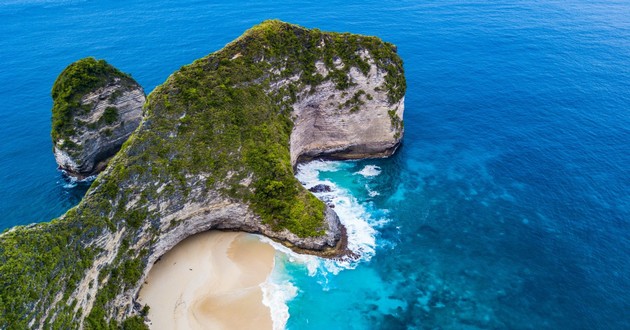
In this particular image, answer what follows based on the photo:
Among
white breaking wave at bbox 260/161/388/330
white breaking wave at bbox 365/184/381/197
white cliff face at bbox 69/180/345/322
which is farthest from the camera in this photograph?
white breaking wave at bbox 365/184/381/197

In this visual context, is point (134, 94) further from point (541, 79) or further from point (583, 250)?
point (541, 79)

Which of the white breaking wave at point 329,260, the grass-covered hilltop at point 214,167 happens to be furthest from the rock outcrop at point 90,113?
the white breaking wave at point 329,260

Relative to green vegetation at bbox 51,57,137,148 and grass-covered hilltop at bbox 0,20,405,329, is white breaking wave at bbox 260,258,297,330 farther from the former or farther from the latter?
green vegetation at bbox 51,57,137,148

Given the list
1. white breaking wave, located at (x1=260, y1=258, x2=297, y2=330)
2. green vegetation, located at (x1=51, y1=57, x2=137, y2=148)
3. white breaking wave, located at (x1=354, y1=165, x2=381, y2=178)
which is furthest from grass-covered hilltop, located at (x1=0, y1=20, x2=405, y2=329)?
white breaking wave, located at (x1=260, y1=258, x2=297, y2=330)

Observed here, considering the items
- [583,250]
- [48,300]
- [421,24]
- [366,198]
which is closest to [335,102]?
[366,198]

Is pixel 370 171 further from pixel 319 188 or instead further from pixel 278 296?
pixel 278 296

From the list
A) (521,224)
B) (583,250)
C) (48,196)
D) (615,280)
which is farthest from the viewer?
(48,196)
